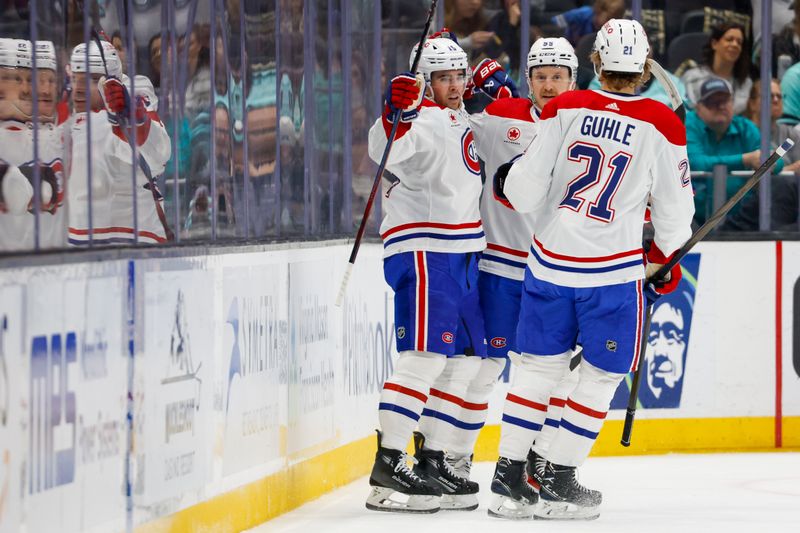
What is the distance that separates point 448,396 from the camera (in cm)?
471

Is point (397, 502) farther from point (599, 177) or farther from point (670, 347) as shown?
point (670, 347)

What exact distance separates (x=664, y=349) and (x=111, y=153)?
10.8ft

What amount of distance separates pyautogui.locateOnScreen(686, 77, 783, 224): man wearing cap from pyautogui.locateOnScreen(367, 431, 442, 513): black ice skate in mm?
2708

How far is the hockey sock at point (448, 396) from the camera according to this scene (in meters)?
4.71

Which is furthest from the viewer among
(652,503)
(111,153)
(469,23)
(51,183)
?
(469,23)

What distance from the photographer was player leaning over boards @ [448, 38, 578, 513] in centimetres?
475

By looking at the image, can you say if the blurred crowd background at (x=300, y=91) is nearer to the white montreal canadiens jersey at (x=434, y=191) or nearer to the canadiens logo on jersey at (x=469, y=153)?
the white montreal canadiens jersey at (x=434, y=191)

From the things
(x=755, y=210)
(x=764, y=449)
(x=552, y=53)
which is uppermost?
(x=552, y=53)

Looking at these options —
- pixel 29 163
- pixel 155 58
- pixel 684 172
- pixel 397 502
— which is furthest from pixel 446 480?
pixel 29 163

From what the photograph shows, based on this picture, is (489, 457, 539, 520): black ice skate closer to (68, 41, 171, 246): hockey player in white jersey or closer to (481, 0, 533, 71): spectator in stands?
(68, 41, 171, 246): hockey player in white jersey

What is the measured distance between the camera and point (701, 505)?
4809mm

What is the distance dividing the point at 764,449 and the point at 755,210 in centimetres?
105

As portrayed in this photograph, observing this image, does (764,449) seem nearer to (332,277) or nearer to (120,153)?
(332,277)

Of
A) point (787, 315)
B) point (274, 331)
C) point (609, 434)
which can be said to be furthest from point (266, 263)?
point (787, 315)
